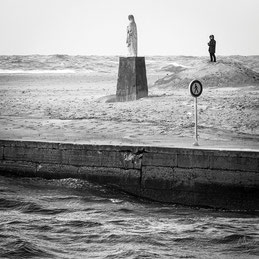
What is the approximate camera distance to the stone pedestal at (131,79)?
25359 millimetres

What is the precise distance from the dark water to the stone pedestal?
34.2 feet

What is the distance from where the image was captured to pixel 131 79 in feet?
83.9

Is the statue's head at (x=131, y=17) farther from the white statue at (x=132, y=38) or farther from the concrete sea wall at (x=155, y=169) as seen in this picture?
the concrete sea wall at (x=155, y=169)

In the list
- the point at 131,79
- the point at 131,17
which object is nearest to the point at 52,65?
the point at 131,17

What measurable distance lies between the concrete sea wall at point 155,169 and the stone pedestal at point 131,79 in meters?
9.76

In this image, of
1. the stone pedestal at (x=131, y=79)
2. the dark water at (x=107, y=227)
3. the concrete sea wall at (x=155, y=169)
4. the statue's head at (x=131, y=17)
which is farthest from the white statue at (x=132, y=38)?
the dark water at (x=107, y=227)

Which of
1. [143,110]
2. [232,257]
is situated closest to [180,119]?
[143,110]

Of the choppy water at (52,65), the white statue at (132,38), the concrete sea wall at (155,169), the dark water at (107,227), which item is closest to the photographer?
the dark water at (107,227)

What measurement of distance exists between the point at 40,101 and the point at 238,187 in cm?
1677

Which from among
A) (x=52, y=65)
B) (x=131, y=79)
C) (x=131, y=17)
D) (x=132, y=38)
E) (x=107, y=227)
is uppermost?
(x=131, y=17)

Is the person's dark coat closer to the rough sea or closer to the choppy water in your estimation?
the rough sea

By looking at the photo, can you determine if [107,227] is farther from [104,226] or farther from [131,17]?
[131,17]

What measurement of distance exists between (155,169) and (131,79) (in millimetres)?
11276

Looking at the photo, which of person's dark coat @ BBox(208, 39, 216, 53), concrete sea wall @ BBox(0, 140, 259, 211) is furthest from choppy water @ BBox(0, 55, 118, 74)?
concrete sea wall @ BBox(0, 140, 259, 211)
